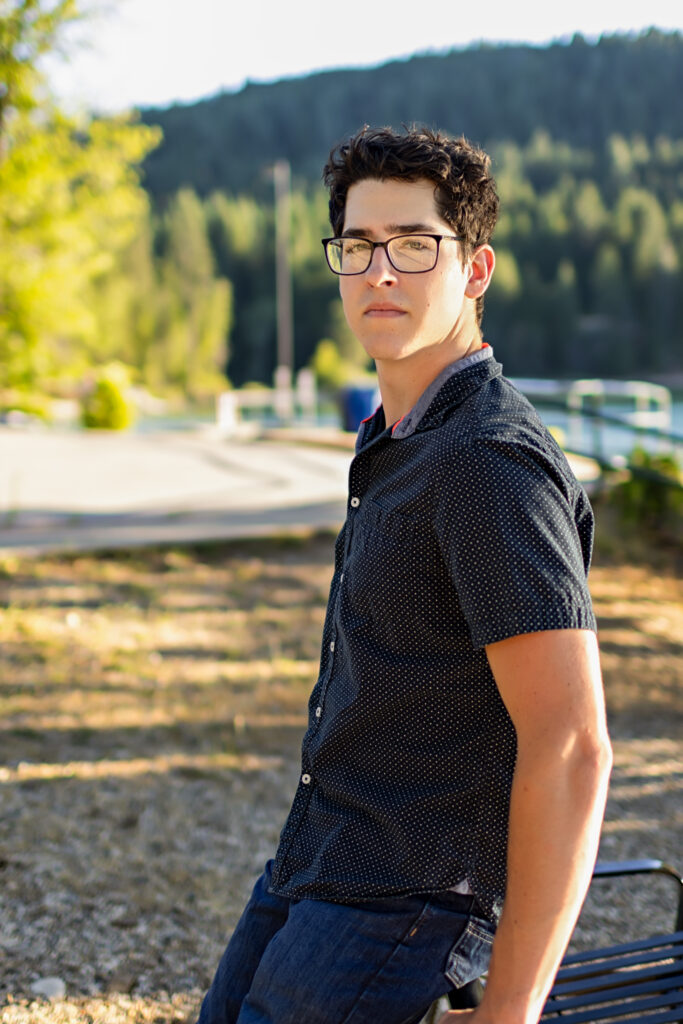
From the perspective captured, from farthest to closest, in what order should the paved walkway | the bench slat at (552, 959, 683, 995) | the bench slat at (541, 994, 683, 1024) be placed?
the paved walkway
the bench slat at (552, 959, 683, 995)
the bench slat at (541, 994, 683, 1024)

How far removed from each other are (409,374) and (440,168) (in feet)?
1.09

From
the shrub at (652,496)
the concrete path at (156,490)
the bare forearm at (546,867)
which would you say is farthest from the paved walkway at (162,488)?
the bare forearm at (546,867)

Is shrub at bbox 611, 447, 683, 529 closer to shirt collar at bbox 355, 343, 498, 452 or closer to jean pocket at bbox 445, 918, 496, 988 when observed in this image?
shirt collar at bbox 355, 343, 498, 452

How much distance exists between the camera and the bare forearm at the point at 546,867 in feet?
4.28

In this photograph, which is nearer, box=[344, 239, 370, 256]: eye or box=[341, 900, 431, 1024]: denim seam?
box=[341, 900, 431, 1024]: denim seam

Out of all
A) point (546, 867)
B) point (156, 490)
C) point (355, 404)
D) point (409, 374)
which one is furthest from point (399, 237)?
point (355, 404)

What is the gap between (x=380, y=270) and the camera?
5.48ft

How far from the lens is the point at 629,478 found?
354 inches

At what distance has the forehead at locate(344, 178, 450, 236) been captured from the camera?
65.7 inches

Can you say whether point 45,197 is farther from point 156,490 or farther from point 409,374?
point 409,374

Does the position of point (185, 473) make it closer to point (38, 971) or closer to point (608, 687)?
point (608, 687)

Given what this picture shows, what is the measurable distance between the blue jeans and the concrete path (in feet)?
19.2

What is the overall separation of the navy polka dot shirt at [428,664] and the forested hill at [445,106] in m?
144

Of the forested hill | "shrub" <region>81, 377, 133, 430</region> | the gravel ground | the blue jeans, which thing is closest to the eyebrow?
the blue jeans
